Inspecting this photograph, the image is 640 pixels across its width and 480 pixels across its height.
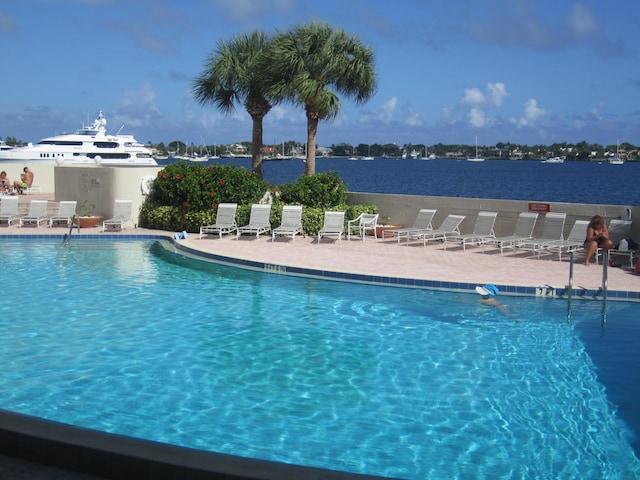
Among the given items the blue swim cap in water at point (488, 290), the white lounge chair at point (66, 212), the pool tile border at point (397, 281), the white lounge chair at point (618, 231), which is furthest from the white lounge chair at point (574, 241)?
the white lounge chair at point (66, 212)

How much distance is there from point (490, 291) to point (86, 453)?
874cm

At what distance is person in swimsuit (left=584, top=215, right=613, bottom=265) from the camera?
46.0ft

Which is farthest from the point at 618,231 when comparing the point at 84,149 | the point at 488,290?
the point at 84,149

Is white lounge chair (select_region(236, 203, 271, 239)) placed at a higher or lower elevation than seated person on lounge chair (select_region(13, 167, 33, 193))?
lower

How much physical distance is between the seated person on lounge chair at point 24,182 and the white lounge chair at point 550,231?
19.6 m

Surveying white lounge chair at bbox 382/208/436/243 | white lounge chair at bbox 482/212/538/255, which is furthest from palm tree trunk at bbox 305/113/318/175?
white lounge chair at bbox 482/212/538/255

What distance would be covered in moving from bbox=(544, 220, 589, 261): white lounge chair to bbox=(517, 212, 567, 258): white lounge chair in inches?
7.7

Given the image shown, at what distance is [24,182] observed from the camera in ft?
91.8

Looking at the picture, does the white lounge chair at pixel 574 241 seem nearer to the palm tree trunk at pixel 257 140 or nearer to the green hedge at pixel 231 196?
the green hedge at pixel 231 196

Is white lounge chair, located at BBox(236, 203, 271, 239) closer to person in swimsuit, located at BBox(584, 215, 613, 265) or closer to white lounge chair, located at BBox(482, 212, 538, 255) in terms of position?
white lounge chair, located at BBox(482, 212, 538, 255)

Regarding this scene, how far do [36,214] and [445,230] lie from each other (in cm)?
1152

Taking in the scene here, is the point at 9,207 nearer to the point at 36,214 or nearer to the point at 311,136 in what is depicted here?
the point at 36,214

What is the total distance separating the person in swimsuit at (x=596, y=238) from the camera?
14.0 meters

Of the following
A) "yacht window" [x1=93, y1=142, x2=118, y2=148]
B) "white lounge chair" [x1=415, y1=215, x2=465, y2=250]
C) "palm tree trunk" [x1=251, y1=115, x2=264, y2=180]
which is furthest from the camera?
"yacht window" [x1=93, y1=142, x2=118, y2=148]
